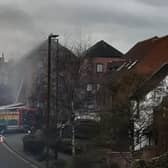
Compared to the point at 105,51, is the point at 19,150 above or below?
below

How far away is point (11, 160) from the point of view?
24.6m

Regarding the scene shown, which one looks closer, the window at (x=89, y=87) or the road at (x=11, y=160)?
the road at (x=11, y=160)

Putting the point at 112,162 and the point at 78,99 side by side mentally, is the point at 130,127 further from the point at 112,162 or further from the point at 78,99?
the point at 78,99

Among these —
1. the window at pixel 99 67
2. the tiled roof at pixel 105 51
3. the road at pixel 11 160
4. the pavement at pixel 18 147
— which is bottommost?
the road at pixel 11 160

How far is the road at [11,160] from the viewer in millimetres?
22516

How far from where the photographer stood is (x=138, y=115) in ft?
68.1

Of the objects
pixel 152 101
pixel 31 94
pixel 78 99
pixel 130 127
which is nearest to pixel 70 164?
pixel 130 127

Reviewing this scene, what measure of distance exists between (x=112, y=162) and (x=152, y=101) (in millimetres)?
3686

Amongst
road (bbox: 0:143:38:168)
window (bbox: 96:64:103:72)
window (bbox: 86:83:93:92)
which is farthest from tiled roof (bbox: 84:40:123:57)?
road (bbox: 0:143:38:168)

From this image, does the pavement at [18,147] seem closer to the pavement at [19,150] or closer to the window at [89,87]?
the pavement at [19,150]

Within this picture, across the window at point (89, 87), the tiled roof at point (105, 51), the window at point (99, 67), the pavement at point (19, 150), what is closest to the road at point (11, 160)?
the pavement at point (19, 150)

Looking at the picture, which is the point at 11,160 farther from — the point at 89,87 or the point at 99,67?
the point at 99,67

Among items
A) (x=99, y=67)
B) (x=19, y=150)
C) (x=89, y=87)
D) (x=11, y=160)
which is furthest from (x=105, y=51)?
(x=11, y=160)

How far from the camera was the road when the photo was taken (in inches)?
886
